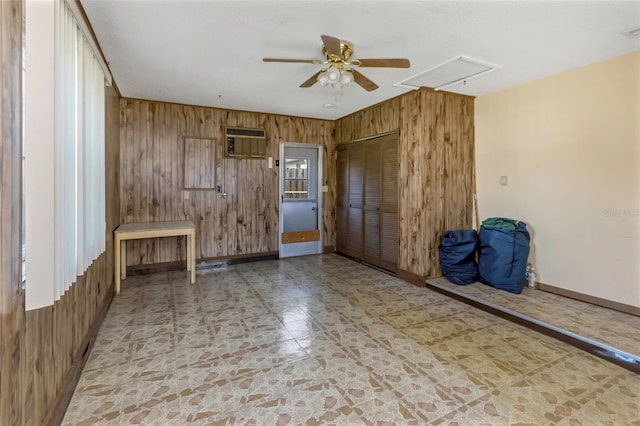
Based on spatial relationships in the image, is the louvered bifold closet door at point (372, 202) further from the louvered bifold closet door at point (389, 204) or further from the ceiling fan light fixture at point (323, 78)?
the ceiling fan light fixture at point (323, 78)

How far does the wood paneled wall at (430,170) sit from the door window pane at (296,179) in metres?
2.00

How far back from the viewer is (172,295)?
150 inches

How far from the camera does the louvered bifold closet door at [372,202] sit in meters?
5.08

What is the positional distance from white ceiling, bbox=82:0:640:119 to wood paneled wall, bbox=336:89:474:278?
0.57 metres

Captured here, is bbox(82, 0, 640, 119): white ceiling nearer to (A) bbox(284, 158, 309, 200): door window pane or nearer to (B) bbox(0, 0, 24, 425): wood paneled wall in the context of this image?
(B) bbox(0, 0, 24, 425): wood paneled wall

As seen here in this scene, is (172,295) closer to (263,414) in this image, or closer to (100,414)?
(100,414)

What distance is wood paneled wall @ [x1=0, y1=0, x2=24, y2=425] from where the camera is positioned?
4.00 feet

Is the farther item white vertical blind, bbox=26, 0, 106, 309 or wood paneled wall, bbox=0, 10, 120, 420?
white vertical blind, bbox=26, 0, 106, 309

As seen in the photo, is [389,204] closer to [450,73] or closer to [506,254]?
[506,254]

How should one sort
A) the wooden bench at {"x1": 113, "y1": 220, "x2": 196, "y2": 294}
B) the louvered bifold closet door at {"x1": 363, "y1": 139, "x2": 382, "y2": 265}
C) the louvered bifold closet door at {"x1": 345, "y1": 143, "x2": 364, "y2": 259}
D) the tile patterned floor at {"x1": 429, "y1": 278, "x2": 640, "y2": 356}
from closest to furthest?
the tile patterned floor at {"x1": 429, "y1": 278, "x2": 640, "y2": 356}
the wooden bench at {"x1": 113, "y1": 220, "x2": 196, "y2": 294}
the louvered bifold closet door at {"x1": 363, "y1": 139, "x2": 382, "y2": 265}
the louvered bifold closet door at {"x1": 345, "y1": 143, "x2": 364, "y2": 259}

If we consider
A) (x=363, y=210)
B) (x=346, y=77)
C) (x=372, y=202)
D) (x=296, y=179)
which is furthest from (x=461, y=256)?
(x=296, y=179)

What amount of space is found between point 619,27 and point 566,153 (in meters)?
1.36

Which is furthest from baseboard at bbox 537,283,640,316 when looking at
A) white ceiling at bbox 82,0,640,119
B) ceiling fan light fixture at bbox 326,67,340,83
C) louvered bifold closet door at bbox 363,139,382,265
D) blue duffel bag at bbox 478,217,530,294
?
ceiling fan light fixture at bbox 326,67,340,83

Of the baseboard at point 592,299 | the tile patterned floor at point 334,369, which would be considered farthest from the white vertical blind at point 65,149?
the baseboard at point 592,299
